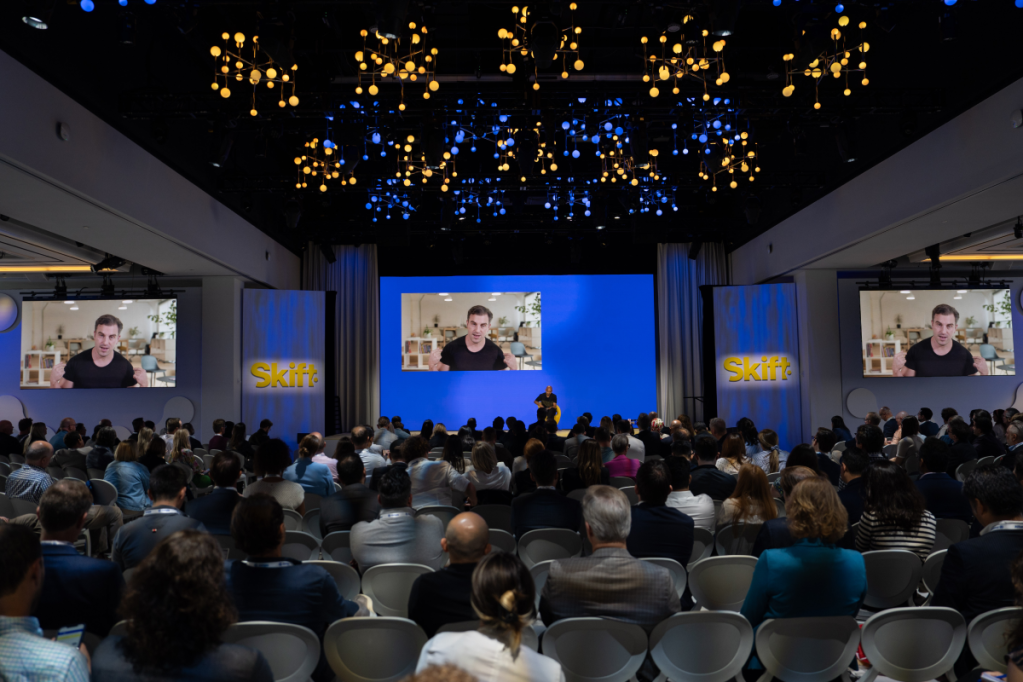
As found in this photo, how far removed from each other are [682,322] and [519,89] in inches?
365

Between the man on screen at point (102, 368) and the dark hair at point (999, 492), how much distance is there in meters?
13.3

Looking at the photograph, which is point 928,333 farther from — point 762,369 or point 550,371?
point 550,371

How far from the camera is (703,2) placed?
5902 millimetres

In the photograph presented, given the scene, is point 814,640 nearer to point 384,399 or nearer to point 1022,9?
point 1022,9

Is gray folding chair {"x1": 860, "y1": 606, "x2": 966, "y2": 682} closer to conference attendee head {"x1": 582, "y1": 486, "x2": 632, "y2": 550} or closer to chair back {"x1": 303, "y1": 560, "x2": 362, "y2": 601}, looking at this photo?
conference attendee head {"x1": 582, "y1": 486, "x2": 632, "y2": 550}

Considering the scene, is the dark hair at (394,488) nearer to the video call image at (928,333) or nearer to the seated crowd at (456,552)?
the seated crowd at (456,552)

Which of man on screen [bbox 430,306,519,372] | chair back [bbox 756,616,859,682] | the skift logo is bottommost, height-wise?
chair back [bbox 756,616,859,682]

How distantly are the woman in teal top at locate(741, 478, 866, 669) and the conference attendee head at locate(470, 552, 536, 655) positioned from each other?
1450 millimetres

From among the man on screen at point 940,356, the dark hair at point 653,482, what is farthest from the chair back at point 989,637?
the man on screen at point 940,356

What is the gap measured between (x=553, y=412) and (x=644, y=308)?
3.74 metres

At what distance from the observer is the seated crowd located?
190 centimetres

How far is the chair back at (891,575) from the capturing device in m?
3.57

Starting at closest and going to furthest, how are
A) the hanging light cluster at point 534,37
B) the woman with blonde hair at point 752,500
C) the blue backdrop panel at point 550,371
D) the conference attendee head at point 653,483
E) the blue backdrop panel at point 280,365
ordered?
the conference attendee head at point 653,483, the woman with blonde hair at point 752,500, the hanging light cluster at point 534,37, the blue backdrop panel at point 280,365, the blue backdrop panel at point 550,371

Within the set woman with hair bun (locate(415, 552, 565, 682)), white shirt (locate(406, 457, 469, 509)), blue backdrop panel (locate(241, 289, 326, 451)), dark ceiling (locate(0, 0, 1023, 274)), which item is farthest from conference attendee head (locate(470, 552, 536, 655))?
blue backdrop panel (locate(241, 289, 326, 451))
